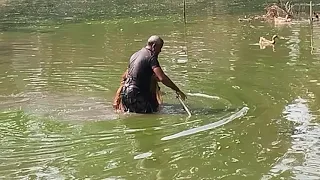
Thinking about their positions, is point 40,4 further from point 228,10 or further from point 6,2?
point 228,10

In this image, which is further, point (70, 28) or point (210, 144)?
point (70, 28)

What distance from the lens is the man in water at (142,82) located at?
11.1 meters

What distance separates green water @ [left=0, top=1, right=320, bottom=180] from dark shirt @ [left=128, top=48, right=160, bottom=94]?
60 centimetres

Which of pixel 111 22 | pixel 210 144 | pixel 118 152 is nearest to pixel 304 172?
pixel 210 144

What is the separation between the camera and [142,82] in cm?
1130

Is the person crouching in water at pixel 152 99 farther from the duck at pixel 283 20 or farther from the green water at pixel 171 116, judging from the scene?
the duck at pixel 283 20

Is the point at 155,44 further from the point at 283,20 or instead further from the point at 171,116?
the point at 283,20

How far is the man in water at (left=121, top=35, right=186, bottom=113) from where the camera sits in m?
11.1

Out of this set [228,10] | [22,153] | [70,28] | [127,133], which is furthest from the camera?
[228,10]

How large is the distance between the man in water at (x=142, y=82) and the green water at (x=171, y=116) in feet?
1.01

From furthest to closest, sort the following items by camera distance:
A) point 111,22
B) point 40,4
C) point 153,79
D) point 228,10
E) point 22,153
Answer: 1. point 40,4
2. point 228,10
3. point 111,22
4. point 153,79
5. point 22,153

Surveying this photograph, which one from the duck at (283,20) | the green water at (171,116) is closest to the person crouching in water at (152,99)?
the green water at (171,116)

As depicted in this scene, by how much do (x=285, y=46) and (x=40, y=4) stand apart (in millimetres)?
27052

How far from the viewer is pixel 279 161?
843cm
